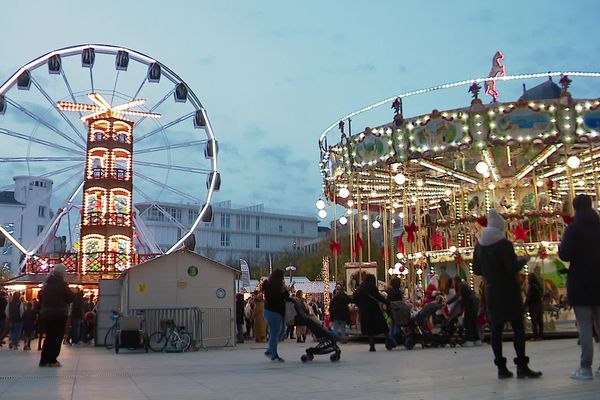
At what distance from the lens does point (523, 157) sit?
62.2 ft

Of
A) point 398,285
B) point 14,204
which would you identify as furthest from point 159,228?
point 398,285

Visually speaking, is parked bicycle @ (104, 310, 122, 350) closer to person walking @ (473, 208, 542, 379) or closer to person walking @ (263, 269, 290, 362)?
person walking @ (263, 269, 290, 362)

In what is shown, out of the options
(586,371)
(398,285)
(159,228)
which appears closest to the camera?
(586,371)

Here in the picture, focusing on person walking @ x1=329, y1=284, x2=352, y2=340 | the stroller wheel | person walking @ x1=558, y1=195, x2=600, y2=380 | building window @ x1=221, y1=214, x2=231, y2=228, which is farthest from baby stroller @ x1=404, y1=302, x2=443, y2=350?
building window @ x1=221, y1=214, x2=231, y2=228

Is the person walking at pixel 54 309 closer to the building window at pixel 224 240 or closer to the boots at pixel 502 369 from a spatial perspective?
the boots at pixel 502 369

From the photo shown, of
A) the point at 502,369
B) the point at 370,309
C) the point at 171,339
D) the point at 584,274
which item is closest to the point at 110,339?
the point at 171,339

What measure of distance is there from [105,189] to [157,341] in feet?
60.7

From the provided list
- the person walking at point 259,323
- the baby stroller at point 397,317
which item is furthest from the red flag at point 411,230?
the baby stroller at point 397,317

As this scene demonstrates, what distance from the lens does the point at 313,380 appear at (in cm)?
702

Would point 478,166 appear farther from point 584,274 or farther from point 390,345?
point 584,274

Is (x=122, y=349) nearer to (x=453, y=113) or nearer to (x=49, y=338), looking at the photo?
(x=49, y=338)

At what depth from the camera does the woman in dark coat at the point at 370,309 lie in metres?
11.8

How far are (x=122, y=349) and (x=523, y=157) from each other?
38.3 ft

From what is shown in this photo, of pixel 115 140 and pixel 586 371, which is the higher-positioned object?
pixel 115 140
